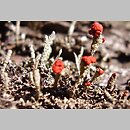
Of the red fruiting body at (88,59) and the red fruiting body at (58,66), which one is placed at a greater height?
the red fruiting body at (88,59)

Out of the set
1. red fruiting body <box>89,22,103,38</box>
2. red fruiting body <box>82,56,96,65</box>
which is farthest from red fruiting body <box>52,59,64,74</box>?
red fruiting body <box>89,22,103,38</box>

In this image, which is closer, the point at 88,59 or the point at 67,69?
the point at 88,59

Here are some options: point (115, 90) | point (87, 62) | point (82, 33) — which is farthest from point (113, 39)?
point (87, 62)

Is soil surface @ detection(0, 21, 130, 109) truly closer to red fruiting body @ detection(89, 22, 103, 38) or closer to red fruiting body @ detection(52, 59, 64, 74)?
red fruiting body @ detection(52, 59, 64, 74)

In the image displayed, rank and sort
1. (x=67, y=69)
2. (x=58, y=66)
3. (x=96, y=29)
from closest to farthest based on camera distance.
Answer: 1. (x=58, y=66)
2. (x=96, y=29)
3. (x=67, y=69)

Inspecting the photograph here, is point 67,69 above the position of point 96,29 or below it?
below

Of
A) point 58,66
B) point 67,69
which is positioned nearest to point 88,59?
point 58,66

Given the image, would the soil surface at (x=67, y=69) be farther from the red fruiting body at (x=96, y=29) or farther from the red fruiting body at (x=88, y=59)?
the red fruiting body at (x=96, y=29)

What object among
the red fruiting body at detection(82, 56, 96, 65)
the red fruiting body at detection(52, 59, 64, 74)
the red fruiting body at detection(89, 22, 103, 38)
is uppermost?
the red fruiting body at detection(89, 22, 103, 38)

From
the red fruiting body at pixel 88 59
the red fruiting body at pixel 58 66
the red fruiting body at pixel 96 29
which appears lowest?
the red fruiting body at pixel 58 66

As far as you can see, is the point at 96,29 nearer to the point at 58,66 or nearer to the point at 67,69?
the point at 58,66

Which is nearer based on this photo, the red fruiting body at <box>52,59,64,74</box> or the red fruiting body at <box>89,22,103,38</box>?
the red fruiting body at <box>52,59,64,74</box>

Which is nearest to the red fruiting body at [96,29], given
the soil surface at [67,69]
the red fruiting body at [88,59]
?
the red fruiting body at [88,59]
